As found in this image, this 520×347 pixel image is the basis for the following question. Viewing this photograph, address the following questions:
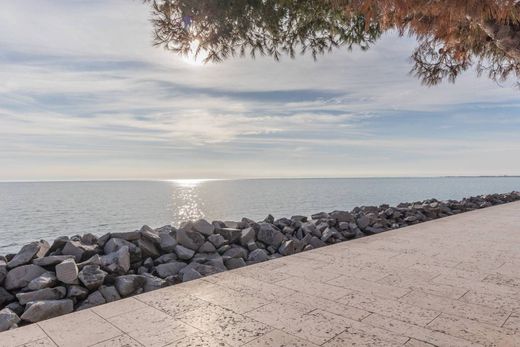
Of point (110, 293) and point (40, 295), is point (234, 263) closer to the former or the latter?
point (110, 293)

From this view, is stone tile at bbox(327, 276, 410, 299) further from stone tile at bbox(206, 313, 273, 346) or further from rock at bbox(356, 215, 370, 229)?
rock at bbox(356, 215, 370, 229)

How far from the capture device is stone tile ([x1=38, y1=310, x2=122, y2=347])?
7.99 ft

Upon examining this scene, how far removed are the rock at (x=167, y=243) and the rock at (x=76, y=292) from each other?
5.35ft

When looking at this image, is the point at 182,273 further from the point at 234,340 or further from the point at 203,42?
the point at 203,42

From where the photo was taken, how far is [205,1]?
4195mm

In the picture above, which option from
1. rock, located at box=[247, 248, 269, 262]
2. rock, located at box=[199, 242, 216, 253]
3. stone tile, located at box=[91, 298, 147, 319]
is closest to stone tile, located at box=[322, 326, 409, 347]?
stone tile, located at box=[91, 298, 147, 319]

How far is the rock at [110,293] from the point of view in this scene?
3.84 meters

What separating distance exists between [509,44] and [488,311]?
2789 millimetres

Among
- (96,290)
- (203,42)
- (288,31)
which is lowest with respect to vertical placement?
(96,290)

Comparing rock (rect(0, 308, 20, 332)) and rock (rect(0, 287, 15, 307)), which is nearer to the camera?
rock (rect(0, 308, 20, 332))

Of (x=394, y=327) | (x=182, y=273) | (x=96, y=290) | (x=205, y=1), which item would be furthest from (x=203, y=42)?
(x=394, y=327)

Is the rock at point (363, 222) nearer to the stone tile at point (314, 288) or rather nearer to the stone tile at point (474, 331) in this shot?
the stone tile at point (314, 288)

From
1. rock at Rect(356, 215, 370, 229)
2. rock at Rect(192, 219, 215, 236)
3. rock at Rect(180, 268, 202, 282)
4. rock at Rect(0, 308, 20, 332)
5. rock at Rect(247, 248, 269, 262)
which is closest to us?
rock at Rect(0, 308, 20, 332)

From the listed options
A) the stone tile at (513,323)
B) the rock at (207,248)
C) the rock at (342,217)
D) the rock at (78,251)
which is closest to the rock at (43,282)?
the rock at (78,251)
